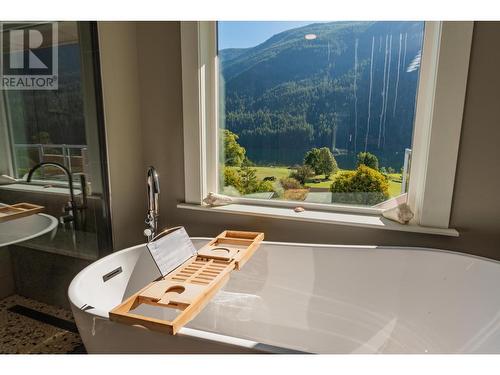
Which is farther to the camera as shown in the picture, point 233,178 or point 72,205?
point 233,178

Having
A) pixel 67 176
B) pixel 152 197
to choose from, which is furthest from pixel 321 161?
pixel 67 176

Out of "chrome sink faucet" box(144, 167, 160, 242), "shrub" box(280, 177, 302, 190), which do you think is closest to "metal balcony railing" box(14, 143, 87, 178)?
"chrome sink faucet" box(144, 167, 160, 242)

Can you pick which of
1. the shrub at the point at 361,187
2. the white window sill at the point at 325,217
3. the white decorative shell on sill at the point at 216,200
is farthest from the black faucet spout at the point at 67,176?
the shrub at the point at 361,187

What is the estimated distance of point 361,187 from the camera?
179cm

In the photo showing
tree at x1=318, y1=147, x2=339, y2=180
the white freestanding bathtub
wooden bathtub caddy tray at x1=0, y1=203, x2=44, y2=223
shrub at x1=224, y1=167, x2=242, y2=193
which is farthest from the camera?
shrub at x1=224, y1=167, x2=242, y2=193

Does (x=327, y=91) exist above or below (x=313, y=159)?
above

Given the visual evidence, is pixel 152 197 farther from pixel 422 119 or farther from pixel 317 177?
pixel 422 119

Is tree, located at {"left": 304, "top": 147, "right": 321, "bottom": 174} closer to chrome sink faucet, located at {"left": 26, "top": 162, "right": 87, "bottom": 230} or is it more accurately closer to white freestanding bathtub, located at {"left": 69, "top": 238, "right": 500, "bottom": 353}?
white freestanding bathtub, located at {"left": 69, "top": 238, "right": 500, "bottom": 353}

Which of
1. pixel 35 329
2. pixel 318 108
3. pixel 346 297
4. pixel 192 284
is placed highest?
pixel 318 108

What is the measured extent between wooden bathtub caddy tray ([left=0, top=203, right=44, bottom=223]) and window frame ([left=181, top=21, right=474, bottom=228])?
79 centimetres

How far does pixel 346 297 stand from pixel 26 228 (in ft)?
5.28

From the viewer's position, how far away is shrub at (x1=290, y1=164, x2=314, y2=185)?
6.13ft

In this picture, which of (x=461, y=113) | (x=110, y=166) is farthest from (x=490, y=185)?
(x=110, y=166)
